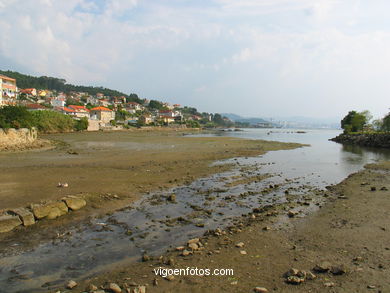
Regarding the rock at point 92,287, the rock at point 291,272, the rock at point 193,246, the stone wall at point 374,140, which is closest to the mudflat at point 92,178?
the rock at point 193,246

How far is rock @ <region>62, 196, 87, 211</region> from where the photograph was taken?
427 inches

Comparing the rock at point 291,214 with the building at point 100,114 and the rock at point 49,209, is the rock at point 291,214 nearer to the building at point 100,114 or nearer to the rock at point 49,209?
the rock at point 49,209

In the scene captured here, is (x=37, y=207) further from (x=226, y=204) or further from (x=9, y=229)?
(x=226, y=204)

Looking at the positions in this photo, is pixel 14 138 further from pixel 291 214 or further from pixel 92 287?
pixel 291 214

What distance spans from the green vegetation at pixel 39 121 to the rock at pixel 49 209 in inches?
1315

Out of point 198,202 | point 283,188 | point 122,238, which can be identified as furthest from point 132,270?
point 283,188

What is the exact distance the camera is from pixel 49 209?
32.9ft

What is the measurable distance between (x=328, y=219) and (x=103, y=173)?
14.3 meters

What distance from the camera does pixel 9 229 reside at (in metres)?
8.84

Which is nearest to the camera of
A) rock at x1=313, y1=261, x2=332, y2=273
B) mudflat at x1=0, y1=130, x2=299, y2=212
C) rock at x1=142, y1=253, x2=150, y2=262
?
rock at x1=313, y1=261, x2=332, y2=273

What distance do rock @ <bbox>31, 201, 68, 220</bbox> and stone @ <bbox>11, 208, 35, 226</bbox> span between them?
21cm

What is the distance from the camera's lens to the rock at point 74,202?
35.6 ft

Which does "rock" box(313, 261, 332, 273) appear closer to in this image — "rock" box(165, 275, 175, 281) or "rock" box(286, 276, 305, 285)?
"rock" box(286, 276, 305, 285)

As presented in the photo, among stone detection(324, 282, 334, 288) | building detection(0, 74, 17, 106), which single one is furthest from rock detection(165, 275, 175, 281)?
building detection(0, 74, 17, 106)
